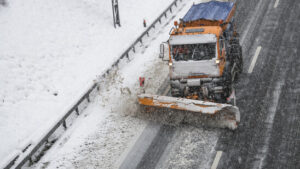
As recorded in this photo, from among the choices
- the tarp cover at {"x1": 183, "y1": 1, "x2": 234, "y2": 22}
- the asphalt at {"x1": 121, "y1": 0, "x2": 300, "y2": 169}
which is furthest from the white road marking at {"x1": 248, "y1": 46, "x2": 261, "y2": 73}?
the tarp cover at {"x1": 183, "y1": 1, "x2": 234, "y2": 22}

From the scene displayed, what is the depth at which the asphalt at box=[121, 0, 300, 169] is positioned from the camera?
404 inches

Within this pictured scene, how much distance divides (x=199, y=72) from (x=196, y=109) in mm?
1462

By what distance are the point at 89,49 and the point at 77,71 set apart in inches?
92.4

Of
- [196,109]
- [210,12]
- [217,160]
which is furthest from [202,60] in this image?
[217,160]

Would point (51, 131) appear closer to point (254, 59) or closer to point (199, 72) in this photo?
point (199, 72)

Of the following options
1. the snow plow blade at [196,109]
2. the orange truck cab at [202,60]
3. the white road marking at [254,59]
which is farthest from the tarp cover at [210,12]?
the snow plow blade at [196,109]

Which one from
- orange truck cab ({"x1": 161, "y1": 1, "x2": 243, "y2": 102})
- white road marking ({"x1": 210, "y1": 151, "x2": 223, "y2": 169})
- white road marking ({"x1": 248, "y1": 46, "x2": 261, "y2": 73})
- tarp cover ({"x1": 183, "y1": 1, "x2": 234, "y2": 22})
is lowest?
white road marking ({"x1": 210, "y1": 151, "x2": 223, "y2": 169})

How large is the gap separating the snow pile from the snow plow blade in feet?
12.2

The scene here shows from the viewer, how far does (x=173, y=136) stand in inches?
458

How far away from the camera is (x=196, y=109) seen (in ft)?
37.5

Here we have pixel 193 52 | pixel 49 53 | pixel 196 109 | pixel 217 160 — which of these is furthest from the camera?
pixel 49 53

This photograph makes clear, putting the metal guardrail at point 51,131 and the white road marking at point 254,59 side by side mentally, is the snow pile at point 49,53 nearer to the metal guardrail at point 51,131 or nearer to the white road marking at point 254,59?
the metal guardrail at point 51,131

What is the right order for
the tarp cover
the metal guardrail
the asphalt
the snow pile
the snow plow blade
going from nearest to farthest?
the asphalt → the metal guardrail → the snow plow blade → the tarp cover → the snow pile

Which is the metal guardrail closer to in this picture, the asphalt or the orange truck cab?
the asphalt
